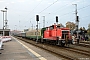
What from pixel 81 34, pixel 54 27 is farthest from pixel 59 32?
pixel 81 34

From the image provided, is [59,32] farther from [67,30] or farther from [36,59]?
[36,59]

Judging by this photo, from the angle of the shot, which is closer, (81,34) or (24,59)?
(24,59)

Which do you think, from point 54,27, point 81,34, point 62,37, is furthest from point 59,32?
point 81,34

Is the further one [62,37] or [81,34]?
[81,34]

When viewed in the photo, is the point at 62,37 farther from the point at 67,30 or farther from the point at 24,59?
the point at 24,59

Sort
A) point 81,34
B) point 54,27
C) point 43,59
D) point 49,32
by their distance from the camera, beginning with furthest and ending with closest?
point 81,34, point 49,32, point 54,27, point 43,59

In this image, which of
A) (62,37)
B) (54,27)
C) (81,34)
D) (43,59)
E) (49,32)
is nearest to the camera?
(43,59)

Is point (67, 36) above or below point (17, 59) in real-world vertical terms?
above

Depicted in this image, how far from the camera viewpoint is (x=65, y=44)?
2809 centimetres

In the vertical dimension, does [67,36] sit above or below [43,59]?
above

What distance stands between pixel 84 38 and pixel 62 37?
838 inches

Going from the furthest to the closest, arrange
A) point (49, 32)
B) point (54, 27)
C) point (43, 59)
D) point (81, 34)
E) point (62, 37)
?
point (81, 34)
point (49, 32)
point (54, 27)
point (62, 37)
point (43, 59)

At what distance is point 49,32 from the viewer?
32344mm

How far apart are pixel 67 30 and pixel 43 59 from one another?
48.1ft
